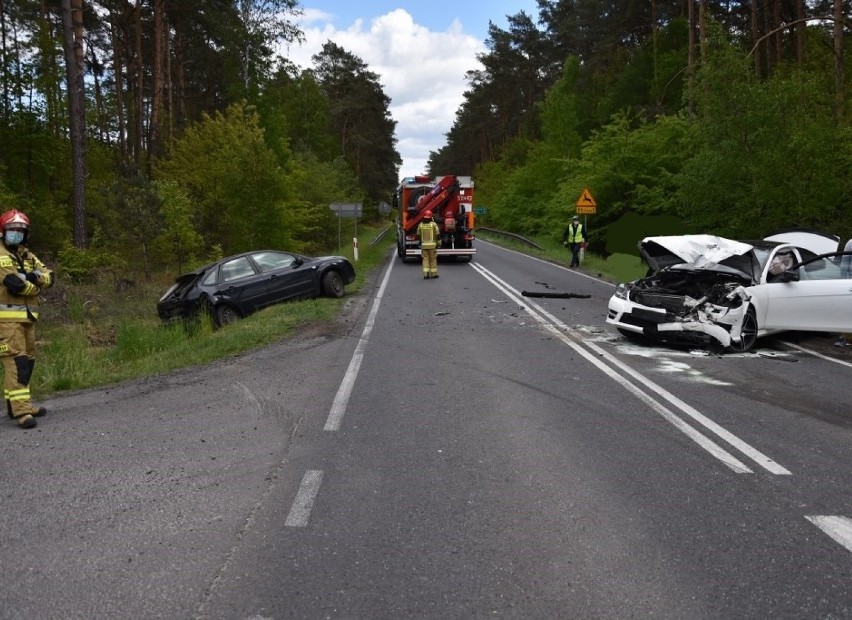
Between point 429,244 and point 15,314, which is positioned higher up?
point 429,244

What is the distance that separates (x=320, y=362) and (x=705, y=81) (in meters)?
11.9

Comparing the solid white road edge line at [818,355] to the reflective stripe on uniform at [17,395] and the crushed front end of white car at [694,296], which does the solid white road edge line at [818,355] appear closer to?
the crushed front end of white car at [694,296]

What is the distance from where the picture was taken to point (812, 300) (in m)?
9.26

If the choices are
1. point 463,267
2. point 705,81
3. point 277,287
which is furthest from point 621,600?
point 463,267

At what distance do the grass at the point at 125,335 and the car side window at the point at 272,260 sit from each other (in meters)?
0.92

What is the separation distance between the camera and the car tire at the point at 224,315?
12789mm

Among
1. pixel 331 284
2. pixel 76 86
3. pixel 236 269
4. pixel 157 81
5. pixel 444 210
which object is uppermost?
pixel 157 81

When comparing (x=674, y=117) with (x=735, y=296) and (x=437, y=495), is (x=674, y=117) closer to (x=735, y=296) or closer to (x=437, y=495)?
(x=735, y=296)

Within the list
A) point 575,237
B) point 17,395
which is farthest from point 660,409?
point 575,237

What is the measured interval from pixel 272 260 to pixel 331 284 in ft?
→ 4.97

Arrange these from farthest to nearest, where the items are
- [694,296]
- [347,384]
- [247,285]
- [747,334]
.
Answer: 1. [247,285]
2. [694,296]
3. [747,334]
4. [347,384]

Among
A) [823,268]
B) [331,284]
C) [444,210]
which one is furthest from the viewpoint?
[444,210]

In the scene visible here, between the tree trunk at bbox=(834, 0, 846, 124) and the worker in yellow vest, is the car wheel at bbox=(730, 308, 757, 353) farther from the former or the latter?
the worker in yellow vest

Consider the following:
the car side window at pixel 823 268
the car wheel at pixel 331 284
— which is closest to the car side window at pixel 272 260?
the car wheel at pixel 331 284
